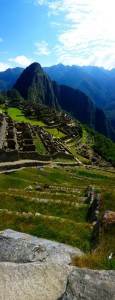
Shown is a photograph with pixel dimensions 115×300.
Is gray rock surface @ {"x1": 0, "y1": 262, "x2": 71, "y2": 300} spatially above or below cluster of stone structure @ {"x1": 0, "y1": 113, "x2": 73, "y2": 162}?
above

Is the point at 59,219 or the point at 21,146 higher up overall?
the point at 59,219

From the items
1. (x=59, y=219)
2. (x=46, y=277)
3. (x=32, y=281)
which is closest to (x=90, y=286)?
(x=46, y=277)

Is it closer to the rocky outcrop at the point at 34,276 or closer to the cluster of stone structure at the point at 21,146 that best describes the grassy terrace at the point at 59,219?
the rocky outcrop at the point at 34,276

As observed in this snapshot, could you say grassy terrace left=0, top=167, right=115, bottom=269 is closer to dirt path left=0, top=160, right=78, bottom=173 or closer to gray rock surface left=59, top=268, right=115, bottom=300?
gray rock surface left=59, top=268, right=115, bottom=300

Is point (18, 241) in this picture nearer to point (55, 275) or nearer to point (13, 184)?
point (55, 275)

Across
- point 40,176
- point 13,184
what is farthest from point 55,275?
point 40,176

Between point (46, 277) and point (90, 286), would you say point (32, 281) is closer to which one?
point (46, 277)

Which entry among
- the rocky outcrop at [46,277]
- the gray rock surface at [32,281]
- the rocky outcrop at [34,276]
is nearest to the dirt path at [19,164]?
the rocky outcrop at [46,277]

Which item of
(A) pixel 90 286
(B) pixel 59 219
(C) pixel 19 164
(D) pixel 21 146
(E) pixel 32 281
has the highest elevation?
(A) pixel 90 286

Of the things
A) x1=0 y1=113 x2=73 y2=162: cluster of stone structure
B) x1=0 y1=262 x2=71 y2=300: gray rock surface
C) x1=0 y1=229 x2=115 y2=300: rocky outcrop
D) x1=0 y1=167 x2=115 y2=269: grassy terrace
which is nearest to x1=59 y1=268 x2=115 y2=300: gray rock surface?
x1=0 y1=229 x2=115 y2=300: rocky outcrop
